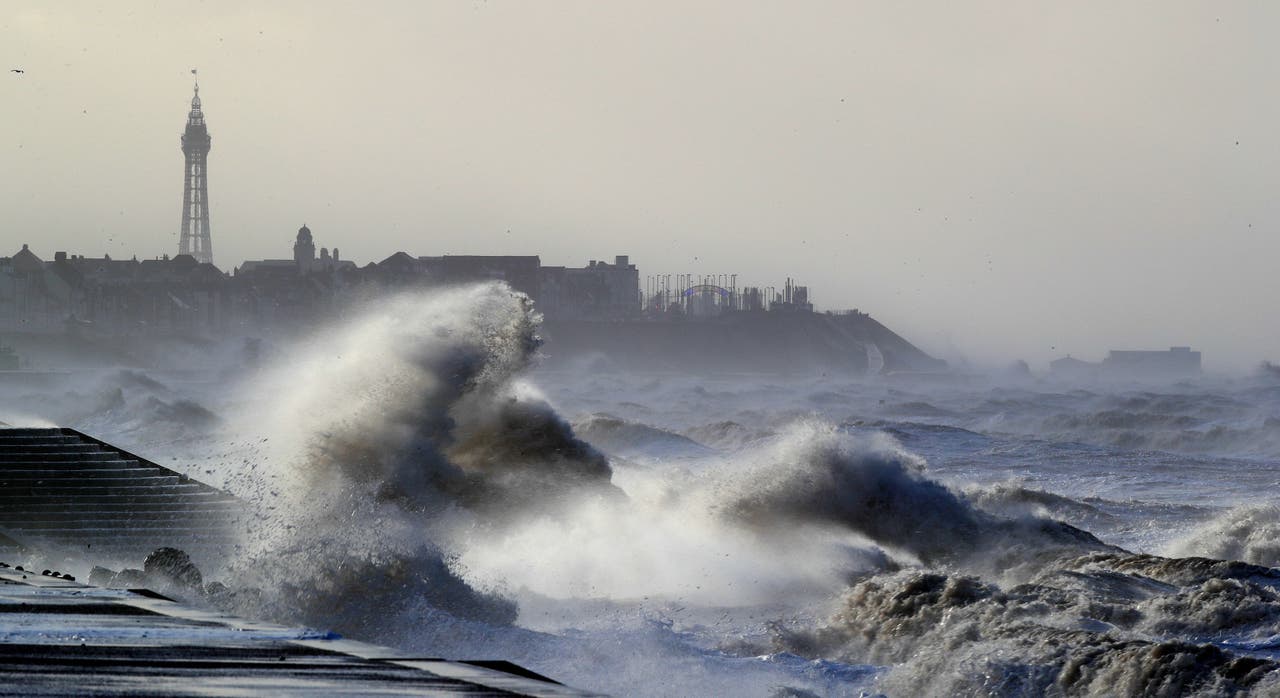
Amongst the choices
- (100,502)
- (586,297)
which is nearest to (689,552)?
(100,502)

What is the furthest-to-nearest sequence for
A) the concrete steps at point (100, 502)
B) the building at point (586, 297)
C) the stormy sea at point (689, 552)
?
the building at point (586, 297), the concrete steps at point (100, 502), the stormy sea at point (689, 552)

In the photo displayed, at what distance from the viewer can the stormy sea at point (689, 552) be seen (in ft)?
28.2

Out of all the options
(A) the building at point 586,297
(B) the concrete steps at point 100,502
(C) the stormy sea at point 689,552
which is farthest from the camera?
(A) the building at point 586,297

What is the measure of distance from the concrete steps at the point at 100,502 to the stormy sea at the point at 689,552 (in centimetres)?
40

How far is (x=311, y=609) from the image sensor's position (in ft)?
30.7

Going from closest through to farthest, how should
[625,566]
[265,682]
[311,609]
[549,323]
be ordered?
[265,682] → [311,609] → [625,566] → [549,323]

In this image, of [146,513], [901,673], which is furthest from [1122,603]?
[146,513]

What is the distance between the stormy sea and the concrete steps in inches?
15.9

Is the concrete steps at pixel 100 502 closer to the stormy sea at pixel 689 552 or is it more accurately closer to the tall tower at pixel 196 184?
the stormy sea at pixel 689 552

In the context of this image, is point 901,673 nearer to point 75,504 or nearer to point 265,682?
point 265,682

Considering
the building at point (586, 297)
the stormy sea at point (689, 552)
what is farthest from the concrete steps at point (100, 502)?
the building at point (586, 297)

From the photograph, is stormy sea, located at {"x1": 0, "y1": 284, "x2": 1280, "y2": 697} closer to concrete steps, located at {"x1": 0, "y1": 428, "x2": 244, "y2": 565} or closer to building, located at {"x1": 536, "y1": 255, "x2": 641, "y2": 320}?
concrete steps, located at {"x1": 0, "y1": 428, "x2": 244, "y2": 565}

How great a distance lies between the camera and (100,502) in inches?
475

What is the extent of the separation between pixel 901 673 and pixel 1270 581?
15.8 ft
